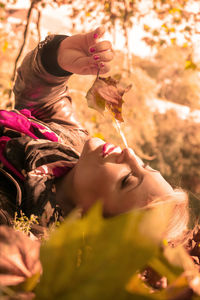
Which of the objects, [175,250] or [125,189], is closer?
[175,250]

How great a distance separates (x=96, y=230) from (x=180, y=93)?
12.5 m

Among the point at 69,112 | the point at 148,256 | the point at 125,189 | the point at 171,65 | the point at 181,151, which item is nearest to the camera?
the point at 148,256

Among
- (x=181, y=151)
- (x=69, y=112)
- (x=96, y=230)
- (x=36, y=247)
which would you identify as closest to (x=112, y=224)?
(x=96, y=230)

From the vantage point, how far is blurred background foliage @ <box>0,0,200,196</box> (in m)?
2.99

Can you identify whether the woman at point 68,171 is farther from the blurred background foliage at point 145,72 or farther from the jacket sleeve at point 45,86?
the blurred background foliage at point 145,72

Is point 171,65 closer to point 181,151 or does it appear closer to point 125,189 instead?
point 181,151

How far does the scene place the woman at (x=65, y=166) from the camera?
1.07m

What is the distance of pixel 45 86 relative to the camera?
1539mm

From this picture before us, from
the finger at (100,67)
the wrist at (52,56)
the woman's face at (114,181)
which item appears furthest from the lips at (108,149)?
the wrist at (52,56)

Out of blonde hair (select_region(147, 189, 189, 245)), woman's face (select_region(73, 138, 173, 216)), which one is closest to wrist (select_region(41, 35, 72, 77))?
woman's face (select_region(73, 138, 173, 216))

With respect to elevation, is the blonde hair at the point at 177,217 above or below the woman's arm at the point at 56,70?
below

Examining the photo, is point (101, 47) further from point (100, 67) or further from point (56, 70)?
point (56, 70)

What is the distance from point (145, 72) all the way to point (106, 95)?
9.25 meters

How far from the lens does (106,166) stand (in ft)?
3.67
